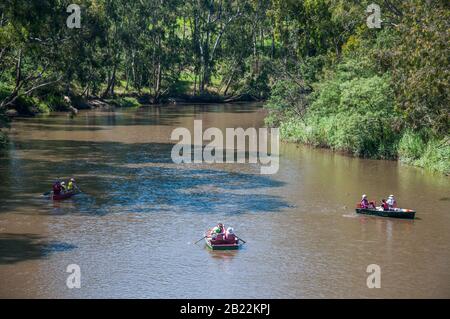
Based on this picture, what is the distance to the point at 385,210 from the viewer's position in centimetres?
3766

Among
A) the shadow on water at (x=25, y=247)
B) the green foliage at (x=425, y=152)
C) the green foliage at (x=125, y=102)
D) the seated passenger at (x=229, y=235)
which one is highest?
the green foliage at (x=125, y=102)

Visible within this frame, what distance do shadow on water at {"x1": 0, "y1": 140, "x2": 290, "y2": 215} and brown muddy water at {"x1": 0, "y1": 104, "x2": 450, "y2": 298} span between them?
0.26 feet

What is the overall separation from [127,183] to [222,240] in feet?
50.7

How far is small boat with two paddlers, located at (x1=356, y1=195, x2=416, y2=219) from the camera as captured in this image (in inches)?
1471

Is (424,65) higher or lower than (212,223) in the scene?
higher

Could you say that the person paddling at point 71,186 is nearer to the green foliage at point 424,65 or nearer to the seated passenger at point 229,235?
the seated passenger at point 229,235

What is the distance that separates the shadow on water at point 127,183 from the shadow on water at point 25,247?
475 cm

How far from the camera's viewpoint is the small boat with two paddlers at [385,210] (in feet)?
123

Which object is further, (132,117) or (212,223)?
(132,117)

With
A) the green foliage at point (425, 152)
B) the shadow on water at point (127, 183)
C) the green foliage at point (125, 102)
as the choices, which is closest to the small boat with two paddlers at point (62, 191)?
the shadow on water at point (127, 183)

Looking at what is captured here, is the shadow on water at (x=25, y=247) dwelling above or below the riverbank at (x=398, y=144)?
below

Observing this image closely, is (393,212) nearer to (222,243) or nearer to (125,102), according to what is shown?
(222,243)

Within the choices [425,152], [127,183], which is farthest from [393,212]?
[127,183]
